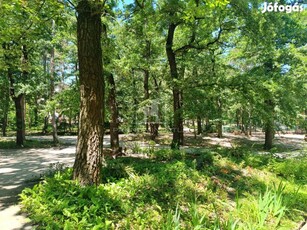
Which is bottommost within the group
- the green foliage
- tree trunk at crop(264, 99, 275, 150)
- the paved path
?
the green foliage

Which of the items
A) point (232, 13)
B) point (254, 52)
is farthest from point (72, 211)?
point (254, 52)

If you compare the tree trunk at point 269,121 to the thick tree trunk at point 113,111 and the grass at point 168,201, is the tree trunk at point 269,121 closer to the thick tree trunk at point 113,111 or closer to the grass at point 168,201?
the grass at point 168,201

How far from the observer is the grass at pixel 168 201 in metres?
3.28

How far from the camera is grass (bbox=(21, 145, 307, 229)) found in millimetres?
3283

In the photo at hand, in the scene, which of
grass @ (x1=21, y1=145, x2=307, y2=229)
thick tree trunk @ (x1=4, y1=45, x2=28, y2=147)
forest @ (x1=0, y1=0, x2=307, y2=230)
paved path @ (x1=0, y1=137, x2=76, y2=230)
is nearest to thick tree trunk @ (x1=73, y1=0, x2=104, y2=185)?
forest @ (x1=0, y1=0, x2=307, y2=230)

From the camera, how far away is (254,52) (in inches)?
491

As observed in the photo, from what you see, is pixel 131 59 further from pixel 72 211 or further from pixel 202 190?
pixel 72 211

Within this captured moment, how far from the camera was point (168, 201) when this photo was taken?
161 inches

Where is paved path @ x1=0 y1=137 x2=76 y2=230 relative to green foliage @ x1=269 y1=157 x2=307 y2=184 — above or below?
above

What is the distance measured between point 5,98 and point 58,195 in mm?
12552

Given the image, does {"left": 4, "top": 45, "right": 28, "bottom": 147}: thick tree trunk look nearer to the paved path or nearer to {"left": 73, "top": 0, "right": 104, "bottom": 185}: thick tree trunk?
the paved path

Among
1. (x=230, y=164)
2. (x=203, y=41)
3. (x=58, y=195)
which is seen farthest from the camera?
(x=203, y=41)

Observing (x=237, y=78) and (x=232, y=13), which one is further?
(x=232, y=13)

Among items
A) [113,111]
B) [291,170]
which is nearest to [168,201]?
[291,170]
